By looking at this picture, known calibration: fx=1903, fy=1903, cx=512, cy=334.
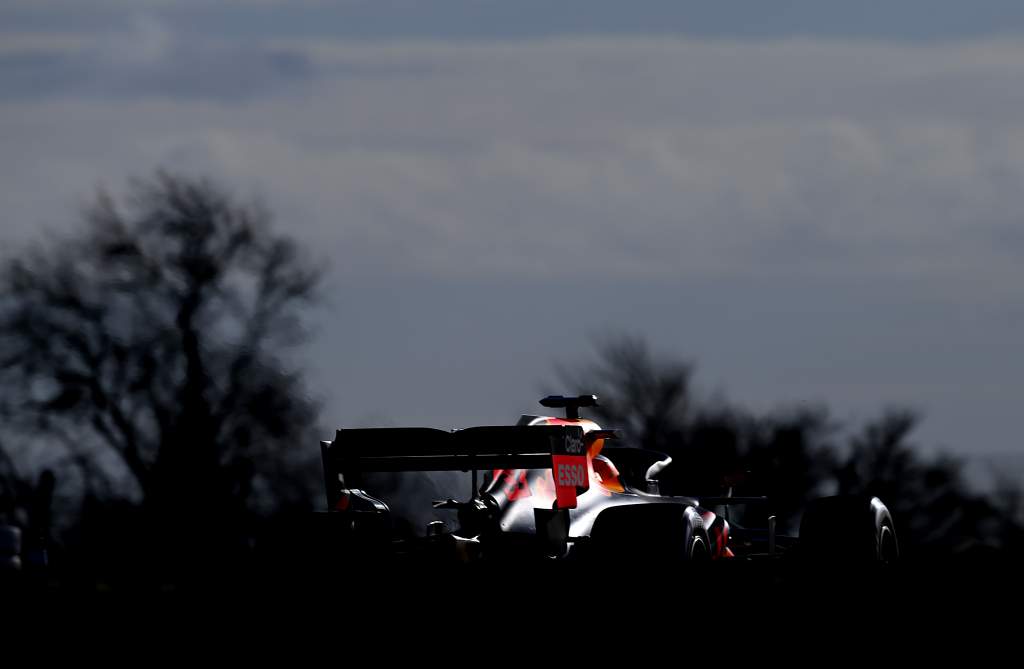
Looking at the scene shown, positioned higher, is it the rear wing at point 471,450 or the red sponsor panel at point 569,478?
the rear wing at point 471,450

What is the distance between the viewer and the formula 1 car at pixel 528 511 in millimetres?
13898

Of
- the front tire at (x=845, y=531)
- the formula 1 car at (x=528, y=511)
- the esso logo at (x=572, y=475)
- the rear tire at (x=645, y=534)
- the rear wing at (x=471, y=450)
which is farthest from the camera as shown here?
the front tire at (x=845, y=531)

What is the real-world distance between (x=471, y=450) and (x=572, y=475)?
87 centimetres

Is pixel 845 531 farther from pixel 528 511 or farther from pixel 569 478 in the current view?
pixel 528 511

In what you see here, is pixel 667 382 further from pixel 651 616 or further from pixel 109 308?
pixel 651 616

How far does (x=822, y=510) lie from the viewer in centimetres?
1570

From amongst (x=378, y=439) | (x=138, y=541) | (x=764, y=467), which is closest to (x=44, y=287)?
(x=138, y=541)

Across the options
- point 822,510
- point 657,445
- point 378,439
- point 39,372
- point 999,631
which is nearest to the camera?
point 999,631

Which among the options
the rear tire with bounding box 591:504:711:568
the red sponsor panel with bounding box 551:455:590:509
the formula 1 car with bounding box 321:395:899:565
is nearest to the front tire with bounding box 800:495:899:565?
the formula 1 car with bounding box 321:395:899:565

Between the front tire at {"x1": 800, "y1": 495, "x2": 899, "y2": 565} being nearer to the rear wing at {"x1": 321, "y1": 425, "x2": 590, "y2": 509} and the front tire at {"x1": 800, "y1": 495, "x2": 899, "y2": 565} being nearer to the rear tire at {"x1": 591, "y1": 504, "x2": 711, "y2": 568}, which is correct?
the rear tire at {"x1": 591, "y1": 504, "x2": 711, "y2": 568}

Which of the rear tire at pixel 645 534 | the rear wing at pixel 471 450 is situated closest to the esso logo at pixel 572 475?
the rear wing at pixel 471 450

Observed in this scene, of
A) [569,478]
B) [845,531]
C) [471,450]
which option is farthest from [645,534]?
[845,531]

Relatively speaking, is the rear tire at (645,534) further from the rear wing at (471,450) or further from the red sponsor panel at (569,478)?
the rear wing at (471,450)

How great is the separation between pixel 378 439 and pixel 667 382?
174 ft
